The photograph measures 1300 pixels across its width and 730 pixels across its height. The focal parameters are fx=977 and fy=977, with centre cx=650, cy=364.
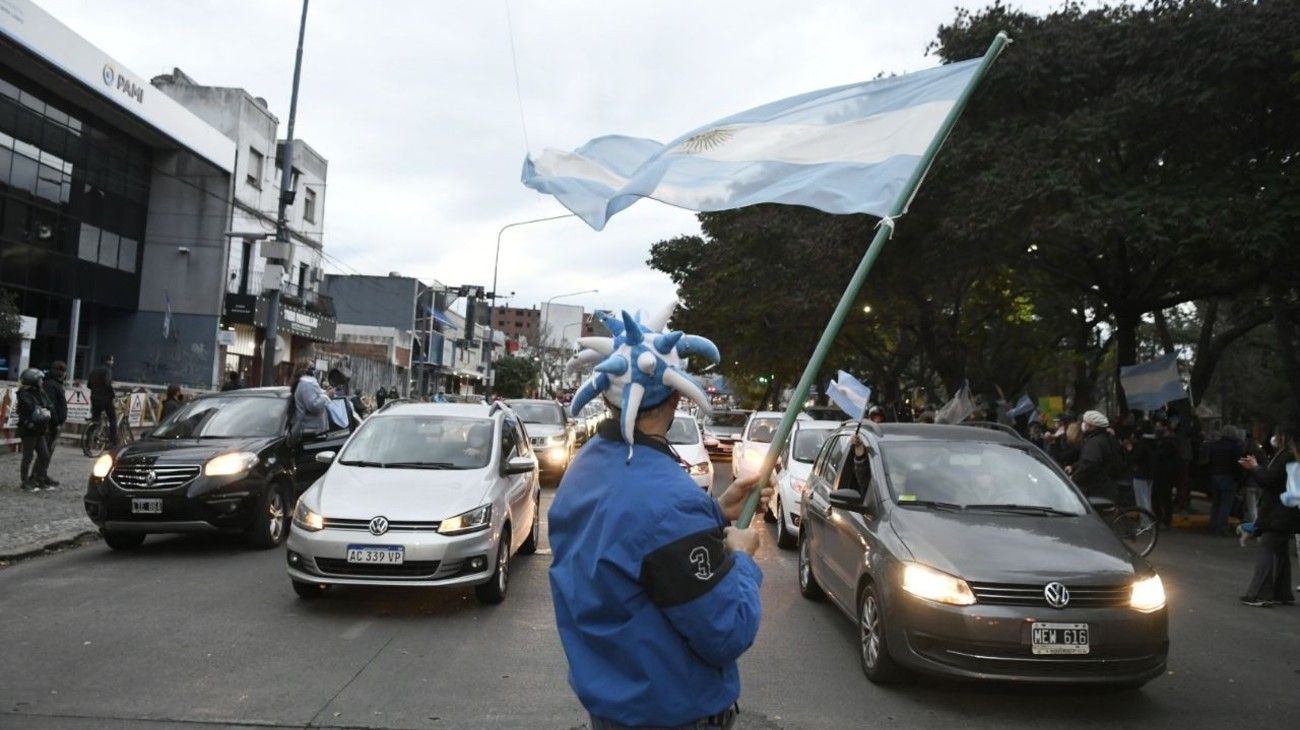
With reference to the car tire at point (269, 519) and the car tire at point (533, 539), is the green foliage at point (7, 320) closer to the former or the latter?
the car tire at point (269, 519)

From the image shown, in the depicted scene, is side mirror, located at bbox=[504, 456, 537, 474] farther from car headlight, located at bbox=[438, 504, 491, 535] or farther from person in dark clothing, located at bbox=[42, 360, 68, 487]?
person in dark clothing, located at bbox=[42, 360, 68, 487]

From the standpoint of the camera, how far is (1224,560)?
42.7 ft

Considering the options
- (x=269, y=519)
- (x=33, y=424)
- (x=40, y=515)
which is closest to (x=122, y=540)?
(x=269, y=519)

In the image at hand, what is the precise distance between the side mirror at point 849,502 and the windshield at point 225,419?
272 inches

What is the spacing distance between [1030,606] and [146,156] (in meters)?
35.5

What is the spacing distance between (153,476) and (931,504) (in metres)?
7.49

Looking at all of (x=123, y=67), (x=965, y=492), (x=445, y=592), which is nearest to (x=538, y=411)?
(x=445, y=592)

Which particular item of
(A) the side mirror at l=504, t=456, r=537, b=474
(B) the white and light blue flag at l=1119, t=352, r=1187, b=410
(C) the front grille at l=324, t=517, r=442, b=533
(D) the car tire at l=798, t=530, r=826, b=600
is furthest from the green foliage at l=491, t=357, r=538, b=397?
(C) the front grille at l=324, t=517, r=442, b=533

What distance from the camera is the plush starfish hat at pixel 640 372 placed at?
255 cm

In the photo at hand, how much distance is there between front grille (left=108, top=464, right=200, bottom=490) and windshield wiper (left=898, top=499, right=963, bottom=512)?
6.97 meters

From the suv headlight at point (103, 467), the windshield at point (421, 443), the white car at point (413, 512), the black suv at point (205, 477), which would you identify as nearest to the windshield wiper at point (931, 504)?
the white car at point (413, 512)

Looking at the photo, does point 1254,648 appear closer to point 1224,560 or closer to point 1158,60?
point 1224,560

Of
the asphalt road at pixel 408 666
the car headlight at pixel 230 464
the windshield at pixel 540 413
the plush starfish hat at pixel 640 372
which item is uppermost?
the plush starfish hat at pixel 640 372

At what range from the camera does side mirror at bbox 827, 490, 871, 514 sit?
6781 millimetres
